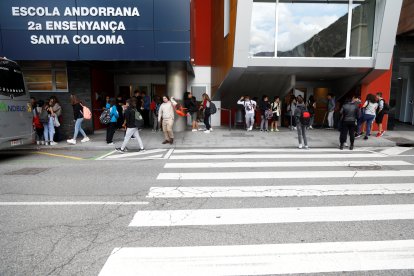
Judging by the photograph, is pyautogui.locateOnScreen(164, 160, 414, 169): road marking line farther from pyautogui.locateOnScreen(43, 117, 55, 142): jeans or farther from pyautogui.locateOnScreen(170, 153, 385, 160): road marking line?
pyautogui.locateOnScreen(43, 117, 55, 142): jeans

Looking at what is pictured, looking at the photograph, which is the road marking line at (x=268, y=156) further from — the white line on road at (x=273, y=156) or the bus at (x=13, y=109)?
the bus at (x=13, y=109)

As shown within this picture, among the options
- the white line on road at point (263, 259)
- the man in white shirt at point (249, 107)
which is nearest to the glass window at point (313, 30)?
the man in white shirt at point (249, 107)

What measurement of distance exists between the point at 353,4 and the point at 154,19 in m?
8.40

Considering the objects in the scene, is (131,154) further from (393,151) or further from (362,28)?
(362,28)

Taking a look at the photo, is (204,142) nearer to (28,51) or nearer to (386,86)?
(28,51)

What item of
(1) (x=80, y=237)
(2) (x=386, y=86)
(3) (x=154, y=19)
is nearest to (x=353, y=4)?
(2) (x=386, y=86)

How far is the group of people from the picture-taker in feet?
35.6

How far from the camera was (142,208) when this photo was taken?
484 centimetres

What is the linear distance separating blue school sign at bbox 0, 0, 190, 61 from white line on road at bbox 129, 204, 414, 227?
8881 mm

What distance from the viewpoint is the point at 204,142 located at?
11.8m

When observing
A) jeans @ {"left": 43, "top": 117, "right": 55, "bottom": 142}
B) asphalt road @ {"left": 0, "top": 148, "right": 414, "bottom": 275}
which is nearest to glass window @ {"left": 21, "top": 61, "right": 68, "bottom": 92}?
jeans @ {"left": 43, "top": 117, "right": 55, "bottom": 142}

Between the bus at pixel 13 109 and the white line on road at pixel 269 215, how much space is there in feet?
20.4

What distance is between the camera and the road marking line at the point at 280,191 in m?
5.50

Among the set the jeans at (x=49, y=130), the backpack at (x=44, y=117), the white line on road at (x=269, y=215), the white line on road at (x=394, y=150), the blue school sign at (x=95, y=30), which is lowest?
the white line on road at (x=394, y=150)
